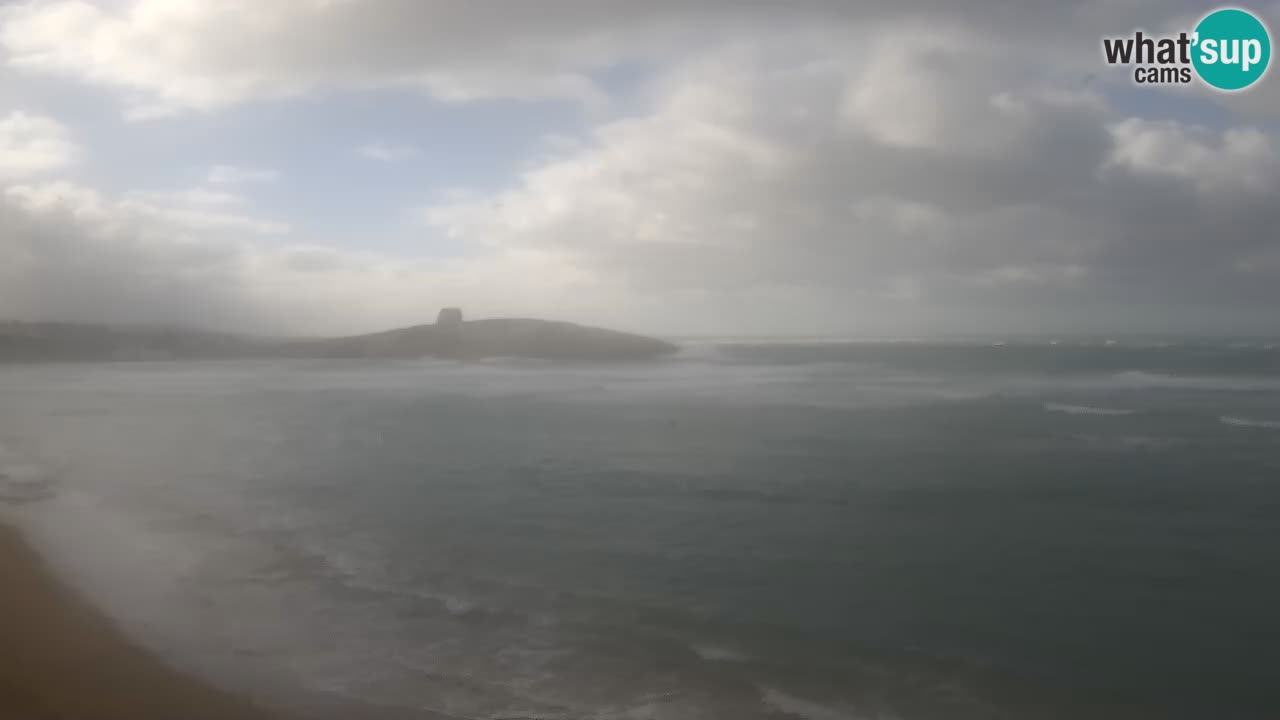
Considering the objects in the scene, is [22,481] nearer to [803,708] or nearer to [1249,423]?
[803,708]

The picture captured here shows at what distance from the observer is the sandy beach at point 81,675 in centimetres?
812

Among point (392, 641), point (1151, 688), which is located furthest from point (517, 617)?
point (1151, 688)

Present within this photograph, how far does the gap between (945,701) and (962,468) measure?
15321 millimetres

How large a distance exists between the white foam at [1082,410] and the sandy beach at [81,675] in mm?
37655

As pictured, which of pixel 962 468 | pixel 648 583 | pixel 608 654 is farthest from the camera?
pixel 962 468

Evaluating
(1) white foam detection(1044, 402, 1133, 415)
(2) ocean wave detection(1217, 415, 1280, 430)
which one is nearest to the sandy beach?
(2) ocean wave detection(1217, 415, 1280, 430)

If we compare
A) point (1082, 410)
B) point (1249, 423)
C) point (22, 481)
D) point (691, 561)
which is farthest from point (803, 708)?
point (1082, 410)

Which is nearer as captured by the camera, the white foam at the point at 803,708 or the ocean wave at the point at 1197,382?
the white foam at the point at 803,708

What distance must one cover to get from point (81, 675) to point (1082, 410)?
40102mm

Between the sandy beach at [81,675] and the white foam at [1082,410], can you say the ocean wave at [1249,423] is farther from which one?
the sandy beach at [81,675]

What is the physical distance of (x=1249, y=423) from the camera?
103 feet

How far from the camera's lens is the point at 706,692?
902 cm

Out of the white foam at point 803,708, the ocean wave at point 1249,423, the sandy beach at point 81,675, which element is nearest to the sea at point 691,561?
the white foam at point 803,708

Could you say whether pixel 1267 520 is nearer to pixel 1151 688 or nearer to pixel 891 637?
pixel 1151 688
